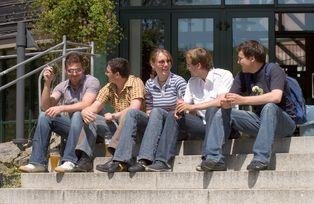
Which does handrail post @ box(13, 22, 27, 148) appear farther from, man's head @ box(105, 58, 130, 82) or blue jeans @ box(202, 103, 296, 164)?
blue jeans @ box(202, 103, 296, 164)

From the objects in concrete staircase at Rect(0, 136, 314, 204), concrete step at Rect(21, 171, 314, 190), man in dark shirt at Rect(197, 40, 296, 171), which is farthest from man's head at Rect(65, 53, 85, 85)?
man in dark shirt at Rect(197, 40, 296, 171)

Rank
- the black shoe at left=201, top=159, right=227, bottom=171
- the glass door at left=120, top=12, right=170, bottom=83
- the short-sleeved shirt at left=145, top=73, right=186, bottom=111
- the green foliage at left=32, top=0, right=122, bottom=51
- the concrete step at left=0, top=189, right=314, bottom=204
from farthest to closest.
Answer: the glass door at left=120, top=12, right=170, bottom=83 → the green foliage at left=32, top=0, right=122, bottom=51 → the short-sleeved shirt at left=145, top=73, right=186, bottom=111 → the black shoe at left=201, top=159, right=227, bottom=171 → the concrete step at left=0, top=189, right=314, bottom=204

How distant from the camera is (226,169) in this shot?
21.8 feet

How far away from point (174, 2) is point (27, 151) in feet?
13.0

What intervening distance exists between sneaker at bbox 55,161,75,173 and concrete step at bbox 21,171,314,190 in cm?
6

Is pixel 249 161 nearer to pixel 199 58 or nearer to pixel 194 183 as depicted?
pixel 194 183

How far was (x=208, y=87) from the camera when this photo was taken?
7.17 metres

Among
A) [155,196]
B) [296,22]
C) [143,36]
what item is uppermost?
[296,22]

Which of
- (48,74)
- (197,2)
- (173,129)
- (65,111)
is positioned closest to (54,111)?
(65,111)

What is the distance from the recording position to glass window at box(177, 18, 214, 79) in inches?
492

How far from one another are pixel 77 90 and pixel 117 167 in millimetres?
1180

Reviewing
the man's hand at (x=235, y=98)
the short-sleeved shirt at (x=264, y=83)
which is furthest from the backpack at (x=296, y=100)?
the man's hand at (x=235, y=98)

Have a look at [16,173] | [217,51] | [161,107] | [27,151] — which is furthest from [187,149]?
[217,51]

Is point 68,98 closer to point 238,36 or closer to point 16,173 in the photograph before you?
point 16,173
